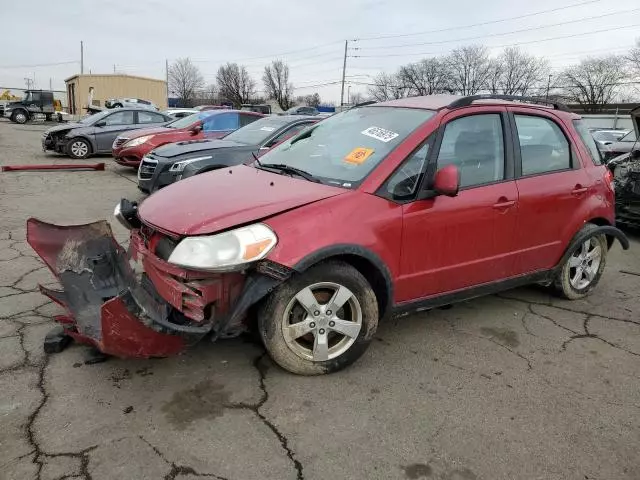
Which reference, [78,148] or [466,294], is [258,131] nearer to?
[466,294]

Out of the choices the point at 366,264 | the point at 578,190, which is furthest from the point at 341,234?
the point at 578,190

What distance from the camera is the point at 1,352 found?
10.8ft

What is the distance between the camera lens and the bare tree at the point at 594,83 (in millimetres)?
62094

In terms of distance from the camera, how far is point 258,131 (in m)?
8.70

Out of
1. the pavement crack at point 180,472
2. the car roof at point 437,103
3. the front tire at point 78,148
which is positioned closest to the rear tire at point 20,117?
the front tire at point 78,148

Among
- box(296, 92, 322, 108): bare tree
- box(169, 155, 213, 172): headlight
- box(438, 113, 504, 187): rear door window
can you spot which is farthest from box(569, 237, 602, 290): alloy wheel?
box(296, 92, 322, 108): bare tree

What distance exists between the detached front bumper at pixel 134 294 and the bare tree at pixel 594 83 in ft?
222

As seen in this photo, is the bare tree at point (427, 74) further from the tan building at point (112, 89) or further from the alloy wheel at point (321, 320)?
the alloy wheel at point (321, 320)

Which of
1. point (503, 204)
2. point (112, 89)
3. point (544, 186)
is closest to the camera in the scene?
point (503, 204)

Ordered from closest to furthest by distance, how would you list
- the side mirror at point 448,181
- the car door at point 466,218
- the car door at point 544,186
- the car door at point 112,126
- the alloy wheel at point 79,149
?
the side mirror at point 448,181 → the car door at point 466,218 → the car door at point 544,186 → the alloy wheel at point 79,149 → the car door at point 112,126

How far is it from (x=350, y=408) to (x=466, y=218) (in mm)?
1587

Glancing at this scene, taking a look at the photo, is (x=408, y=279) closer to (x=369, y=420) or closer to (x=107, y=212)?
(x=369, y=420)

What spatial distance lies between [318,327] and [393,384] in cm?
60

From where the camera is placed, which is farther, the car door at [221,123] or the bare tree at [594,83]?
the bare tree at [594,83]
